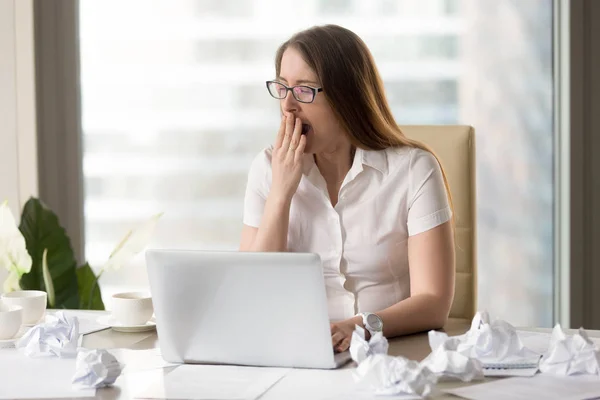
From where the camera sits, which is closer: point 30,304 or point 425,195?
point 30,304

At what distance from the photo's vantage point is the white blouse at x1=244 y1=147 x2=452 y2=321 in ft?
6.20

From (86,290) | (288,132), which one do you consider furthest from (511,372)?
(86,290)

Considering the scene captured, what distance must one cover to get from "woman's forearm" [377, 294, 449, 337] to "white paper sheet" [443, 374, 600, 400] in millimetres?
332

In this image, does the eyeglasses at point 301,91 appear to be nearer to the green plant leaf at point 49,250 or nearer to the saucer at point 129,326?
the saucer at point 129,326

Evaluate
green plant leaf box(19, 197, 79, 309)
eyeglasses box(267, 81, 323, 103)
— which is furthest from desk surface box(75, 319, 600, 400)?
green plant leaf box(19, 197, 79, 309)

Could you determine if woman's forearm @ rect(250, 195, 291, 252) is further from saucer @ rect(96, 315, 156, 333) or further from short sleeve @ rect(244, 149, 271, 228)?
saucer @ rect(96, 315, 156, 333)

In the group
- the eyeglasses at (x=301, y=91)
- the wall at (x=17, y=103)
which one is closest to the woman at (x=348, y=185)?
the eyeglasses at (x=301, y=91)

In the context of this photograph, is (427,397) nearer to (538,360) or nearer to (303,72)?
(538,360)

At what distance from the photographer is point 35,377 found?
1327 mm

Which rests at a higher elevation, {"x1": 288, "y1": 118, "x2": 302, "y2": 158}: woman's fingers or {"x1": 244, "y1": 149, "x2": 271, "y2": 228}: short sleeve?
{"x1": 288, "y1": 118, "x2": 302, "y2": 158}: woman's fingers

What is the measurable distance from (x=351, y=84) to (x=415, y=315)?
22.0 inches

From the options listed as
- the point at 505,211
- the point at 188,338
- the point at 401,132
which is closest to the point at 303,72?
the point at 401,132

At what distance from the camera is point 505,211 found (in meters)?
3.13

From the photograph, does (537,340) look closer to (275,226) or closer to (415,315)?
(415,315)
